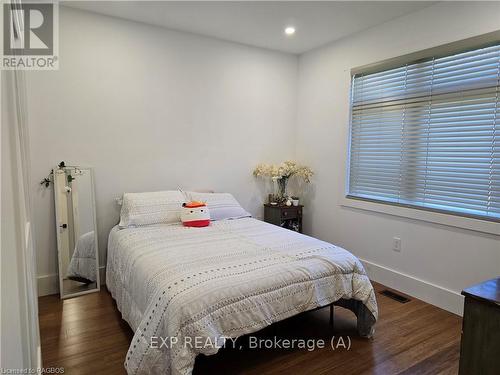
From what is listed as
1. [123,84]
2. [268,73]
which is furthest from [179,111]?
[268,73]

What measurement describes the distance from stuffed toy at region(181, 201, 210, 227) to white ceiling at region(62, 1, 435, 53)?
5.98ft

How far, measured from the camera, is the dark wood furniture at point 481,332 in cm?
127

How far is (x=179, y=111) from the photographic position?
11.4 feet

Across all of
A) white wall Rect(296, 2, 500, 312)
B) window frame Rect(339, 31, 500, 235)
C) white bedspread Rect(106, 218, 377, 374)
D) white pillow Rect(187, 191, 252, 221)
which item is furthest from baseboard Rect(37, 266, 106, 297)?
window frame Rect(339, 31, 500, 235)

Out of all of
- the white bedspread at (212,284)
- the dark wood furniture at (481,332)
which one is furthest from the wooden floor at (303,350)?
the dark wood furniture at (481,332)

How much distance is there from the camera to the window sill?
2479mm

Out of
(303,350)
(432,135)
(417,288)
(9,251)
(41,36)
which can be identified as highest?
(41,36)

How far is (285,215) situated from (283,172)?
543 mm

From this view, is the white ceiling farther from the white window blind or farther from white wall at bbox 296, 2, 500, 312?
the white window blind

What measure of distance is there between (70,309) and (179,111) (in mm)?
2162

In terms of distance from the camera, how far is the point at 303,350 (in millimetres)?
2178

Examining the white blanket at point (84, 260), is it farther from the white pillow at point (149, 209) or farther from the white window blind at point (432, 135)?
the white window blind at point (432, 135)

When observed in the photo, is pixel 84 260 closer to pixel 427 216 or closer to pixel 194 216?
pixel 194 216

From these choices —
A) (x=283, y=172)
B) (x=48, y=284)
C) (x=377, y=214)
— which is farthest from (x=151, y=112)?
(x=377, y=214)
